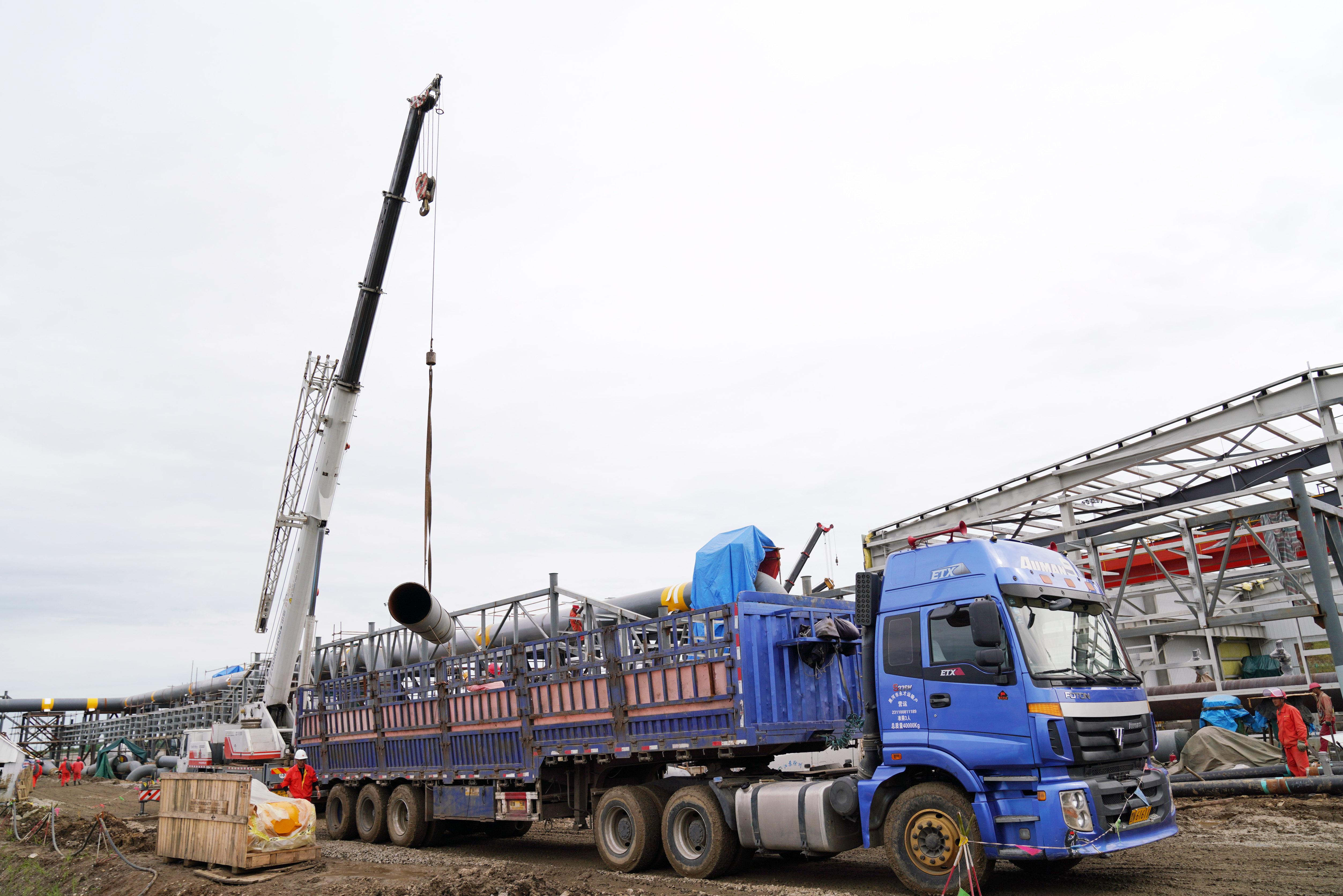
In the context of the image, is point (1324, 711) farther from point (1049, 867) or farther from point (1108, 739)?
point (1108, 739)

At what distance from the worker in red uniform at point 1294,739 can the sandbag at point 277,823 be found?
1448cm

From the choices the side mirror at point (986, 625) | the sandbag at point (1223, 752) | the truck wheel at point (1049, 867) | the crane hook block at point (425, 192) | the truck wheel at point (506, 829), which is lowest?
the truck wheel at point (506, 829)

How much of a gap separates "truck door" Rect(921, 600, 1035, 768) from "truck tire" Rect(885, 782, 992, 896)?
1.37 ft

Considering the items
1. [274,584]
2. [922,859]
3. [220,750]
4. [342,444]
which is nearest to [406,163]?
[342,444]

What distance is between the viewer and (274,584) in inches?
904

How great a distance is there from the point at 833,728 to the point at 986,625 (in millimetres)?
3092

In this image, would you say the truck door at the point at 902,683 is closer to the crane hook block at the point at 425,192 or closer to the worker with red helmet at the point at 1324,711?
the worker with red helmet at the point at 1324,711

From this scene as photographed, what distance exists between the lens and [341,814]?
16344mm

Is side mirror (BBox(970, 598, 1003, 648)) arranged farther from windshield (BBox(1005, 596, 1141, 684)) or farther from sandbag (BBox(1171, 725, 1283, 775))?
sandbag (BBox(1171, 725, 1283, 775))

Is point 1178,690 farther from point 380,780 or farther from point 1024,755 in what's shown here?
point 380,780

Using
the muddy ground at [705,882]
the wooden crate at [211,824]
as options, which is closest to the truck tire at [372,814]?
the muddy ground at [705,882]

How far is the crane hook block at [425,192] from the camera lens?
2080cm

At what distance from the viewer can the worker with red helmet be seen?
49.5 ft

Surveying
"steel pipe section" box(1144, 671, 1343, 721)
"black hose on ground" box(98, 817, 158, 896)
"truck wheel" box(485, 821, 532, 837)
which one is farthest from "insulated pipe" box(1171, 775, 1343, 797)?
"black hose on ground" box(98, 817, 158, 896)
